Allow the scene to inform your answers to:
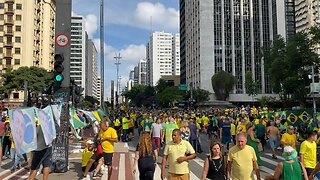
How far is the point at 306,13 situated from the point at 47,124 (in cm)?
14687

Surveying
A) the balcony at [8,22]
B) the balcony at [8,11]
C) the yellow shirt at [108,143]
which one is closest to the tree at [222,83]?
the balcony at [8,22]

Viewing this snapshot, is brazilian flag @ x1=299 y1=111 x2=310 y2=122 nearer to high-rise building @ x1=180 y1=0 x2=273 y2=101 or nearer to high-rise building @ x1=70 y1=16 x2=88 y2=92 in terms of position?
high-rise building @ x1=180 y1=0 x2=273 y2=101

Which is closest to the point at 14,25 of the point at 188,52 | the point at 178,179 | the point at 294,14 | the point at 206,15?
the point at 206,15

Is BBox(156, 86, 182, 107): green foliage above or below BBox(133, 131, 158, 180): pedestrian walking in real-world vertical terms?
above

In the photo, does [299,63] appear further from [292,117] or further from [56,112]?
[56,112]

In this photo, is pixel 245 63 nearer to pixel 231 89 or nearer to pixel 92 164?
pixel 231 89

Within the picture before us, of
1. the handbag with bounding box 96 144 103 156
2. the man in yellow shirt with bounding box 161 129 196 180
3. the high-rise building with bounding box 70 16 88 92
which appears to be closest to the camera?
the man in yellow shirt with bounding box 161 129 196 180

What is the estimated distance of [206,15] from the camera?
10238 cm

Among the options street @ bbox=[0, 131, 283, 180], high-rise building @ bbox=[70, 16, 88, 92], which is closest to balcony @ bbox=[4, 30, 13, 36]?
street @ bbox=[0, 131, 283, 180]

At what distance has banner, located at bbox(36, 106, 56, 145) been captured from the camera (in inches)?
334

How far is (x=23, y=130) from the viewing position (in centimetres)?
812

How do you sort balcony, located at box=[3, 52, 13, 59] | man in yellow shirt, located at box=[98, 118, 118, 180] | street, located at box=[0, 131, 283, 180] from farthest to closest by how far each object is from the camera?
balcony, located at box=[3, 52, 13, 59] → street, located at box=[0, 131, 283, 180] → man in yellow shirt, located at box=[98, 118, 118, 180]

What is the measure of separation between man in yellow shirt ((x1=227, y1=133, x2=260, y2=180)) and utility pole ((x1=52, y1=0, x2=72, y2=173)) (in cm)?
668

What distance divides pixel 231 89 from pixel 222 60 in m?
10.3
